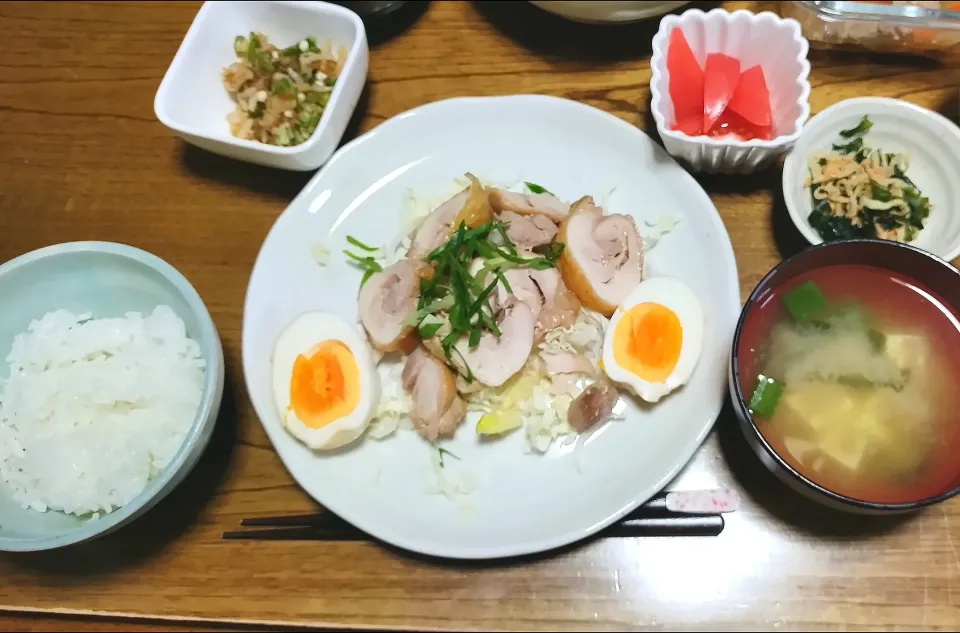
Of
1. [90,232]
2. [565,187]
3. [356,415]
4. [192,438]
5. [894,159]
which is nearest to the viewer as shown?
[192,438]

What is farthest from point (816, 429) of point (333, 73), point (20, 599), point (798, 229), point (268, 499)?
point (20, 599)

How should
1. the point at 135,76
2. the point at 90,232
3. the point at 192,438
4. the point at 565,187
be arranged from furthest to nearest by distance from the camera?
the point at 135,76 → the point at 90,232 → the point at 565,187 → the point at 192,438

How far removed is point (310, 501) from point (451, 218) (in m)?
0.72

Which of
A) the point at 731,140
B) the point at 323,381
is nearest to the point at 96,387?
the point at 323,381

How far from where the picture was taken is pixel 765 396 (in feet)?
4.59

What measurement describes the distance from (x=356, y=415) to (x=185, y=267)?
67 cm

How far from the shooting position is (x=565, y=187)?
1778 millimetres

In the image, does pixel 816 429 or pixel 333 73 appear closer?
pixel 816 429

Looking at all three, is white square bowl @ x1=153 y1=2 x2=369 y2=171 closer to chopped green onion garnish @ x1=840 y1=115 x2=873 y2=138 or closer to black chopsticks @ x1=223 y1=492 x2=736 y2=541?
black chopsticks @ x1=223 y1=492 x2=736 y2=541

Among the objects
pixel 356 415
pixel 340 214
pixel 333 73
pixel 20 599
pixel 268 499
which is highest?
pixel 333 73

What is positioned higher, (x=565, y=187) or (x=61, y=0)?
(x=61, y=0)

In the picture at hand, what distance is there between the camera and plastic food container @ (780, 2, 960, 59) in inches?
63.6

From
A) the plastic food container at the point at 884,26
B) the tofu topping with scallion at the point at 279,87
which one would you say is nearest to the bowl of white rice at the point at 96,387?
the tofu topping with scallion at the point at 279,87

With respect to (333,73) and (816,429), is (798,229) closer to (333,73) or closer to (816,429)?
(816,429)
